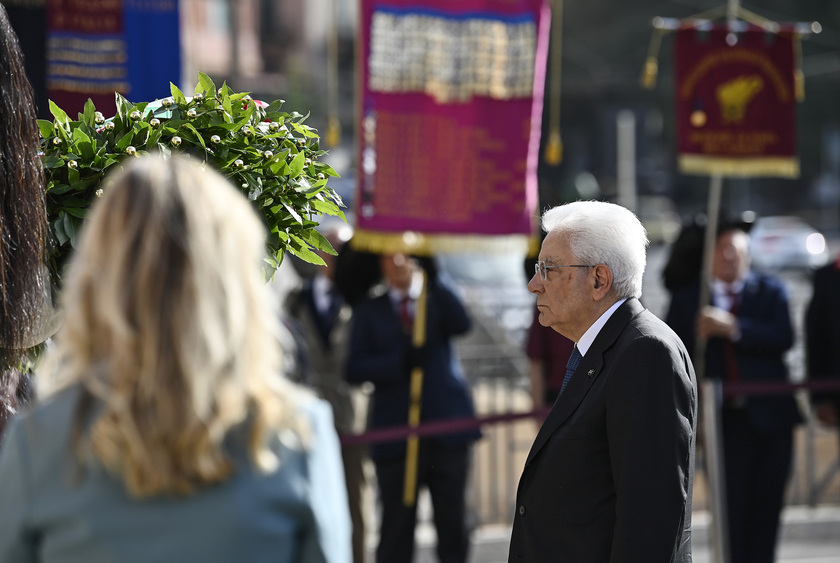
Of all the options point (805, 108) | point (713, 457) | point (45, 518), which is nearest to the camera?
point (45, 518)

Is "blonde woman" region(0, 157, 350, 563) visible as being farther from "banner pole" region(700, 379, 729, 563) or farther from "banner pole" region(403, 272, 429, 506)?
"banner pole" region(700, 379, 729, 563)

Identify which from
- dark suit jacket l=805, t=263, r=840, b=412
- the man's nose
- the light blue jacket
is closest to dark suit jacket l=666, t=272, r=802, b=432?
dark suit jacket l=805, t=263, r=840, b=412

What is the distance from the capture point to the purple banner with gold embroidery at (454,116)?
5719 mm

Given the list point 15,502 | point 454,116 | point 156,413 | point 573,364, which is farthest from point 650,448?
point 454,116

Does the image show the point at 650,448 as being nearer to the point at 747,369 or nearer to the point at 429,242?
the point at 429,242

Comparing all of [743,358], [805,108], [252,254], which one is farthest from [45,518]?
[805,108]

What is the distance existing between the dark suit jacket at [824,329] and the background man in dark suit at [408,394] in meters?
2.11

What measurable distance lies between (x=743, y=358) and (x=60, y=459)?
4.89 meters

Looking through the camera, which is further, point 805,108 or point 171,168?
point 805,108

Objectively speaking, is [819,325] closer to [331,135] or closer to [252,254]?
[331,135]

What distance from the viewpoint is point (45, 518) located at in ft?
4.93

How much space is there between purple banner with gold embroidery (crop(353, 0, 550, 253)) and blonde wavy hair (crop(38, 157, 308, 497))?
413 cm

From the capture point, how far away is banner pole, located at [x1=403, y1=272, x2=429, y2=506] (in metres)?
5.50

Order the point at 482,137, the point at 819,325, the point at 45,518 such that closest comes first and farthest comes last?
the point at 45,518, the point at 482,137, the point at 819,325
